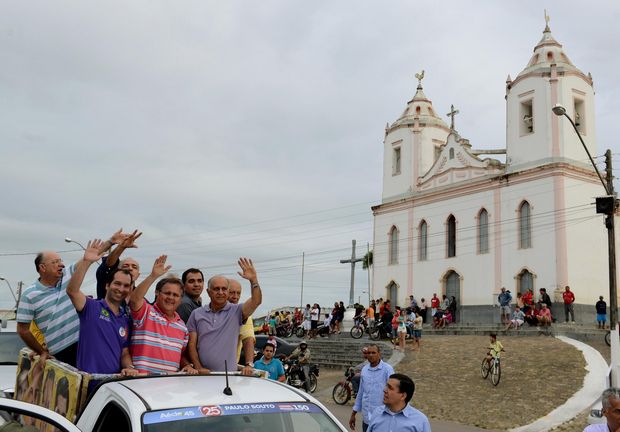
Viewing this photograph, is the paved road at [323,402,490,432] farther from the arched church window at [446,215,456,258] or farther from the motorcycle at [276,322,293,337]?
the arched church window at [446,215,456,258]

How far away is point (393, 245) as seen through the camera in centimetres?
4088

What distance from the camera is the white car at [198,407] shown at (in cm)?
343

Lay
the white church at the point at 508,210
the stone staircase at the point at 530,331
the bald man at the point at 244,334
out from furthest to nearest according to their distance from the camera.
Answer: the white church at the point at 508,210 < the stone staircase at the point at 530,331 < the bald man at the point at 244,334

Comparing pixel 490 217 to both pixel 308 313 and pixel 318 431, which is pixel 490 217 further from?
pixel 318 431

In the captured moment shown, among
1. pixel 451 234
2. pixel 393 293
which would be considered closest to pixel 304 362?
pixel 451 234

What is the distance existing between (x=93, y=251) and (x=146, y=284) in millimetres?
480

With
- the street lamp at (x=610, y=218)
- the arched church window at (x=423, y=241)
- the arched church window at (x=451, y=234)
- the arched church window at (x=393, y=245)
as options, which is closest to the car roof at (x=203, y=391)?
the street lamp at (x=610, y=218)

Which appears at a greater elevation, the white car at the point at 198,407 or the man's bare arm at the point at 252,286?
the man's bare arm at the point at 252,286

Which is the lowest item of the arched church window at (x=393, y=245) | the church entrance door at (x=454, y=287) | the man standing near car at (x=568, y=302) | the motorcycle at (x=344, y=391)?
the motorcycle at (x=344, y=391)

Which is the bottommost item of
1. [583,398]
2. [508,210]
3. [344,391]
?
[344,391]

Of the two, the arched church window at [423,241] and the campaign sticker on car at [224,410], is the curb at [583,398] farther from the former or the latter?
the arched church window at [423,241]

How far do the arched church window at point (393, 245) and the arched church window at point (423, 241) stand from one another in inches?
82.9

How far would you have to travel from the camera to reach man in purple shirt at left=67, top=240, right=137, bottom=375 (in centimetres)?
460

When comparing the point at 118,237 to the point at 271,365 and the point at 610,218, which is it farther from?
the point at 610,218
